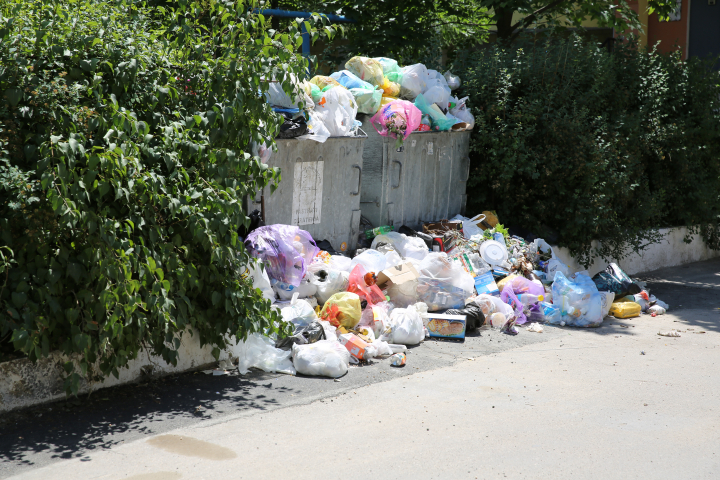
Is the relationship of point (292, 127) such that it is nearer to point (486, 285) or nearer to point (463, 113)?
point (486, 285)

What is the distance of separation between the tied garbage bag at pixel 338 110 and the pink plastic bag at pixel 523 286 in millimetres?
2402

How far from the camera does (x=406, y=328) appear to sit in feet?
21.5

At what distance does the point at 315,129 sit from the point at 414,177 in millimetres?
2053

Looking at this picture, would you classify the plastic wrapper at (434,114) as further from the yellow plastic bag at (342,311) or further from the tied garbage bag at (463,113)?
the yellow plastic bag at (342,311)

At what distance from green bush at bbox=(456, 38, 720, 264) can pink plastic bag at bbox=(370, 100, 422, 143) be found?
145 cm

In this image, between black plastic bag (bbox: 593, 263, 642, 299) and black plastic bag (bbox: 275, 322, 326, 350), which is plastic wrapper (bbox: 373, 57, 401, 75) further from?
black plastic bag (bbox: 275, 322, 326, 350)

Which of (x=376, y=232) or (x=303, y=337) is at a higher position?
(x=376, y=232)

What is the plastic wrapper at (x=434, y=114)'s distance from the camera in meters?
8.79

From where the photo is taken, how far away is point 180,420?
4605 mm

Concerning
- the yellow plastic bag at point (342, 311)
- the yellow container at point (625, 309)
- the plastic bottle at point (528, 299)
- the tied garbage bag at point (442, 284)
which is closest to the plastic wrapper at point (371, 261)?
the tied garbage bag at point (442, 284)

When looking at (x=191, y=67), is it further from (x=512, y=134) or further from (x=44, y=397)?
(x=512, y=134)

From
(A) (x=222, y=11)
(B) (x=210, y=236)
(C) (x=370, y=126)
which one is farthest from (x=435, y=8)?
(B) (x=210, y=236)

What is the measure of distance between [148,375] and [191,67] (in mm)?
2252

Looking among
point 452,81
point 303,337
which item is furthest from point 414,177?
point 303,337
